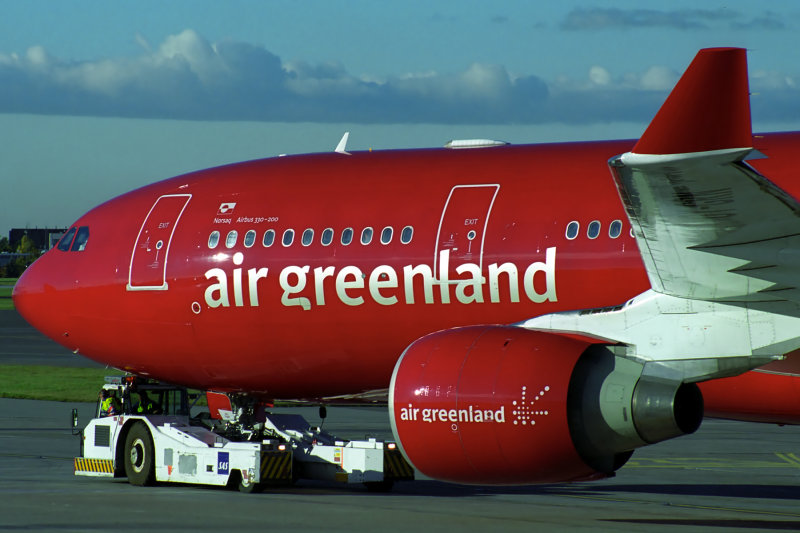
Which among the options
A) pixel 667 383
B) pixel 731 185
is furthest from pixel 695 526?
pixel 731 185

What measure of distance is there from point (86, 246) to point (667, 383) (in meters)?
10.3

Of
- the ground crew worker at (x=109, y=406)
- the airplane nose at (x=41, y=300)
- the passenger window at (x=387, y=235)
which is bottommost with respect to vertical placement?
the ground crew worker at (x=109, y=406)

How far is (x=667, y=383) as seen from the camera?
12445mm

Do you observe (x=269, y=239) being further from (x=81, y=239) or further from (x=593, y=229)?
(x=593, y=229)

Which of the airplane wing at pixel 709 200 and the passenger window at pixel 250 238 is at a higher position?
the passenger window at pixel 250 238

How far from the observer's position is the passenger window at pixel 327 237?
1702cm

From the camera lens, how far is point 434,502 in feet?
56.2

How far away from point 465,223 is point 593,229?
1.73m

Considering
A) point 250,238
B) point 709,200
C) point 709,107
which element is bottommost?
point 709,200

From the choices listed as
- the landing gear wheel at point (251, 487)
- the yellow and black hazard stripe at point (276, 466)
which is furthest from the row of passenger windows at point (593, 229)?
the landing gear wheel at point (251, 487)

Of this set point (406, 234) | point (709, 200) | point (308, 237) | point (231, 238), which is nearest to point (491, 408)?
point (709, 200)

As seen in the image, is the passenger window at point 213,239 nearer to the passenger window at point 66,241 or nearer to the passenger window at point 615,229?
the passenger window at point 66,241

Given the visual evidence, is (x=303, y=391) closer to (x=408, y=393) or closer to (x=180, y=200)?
(x=180, y=200)

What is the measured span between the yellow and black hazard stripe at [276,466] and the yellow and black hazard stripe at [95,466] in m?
2.74
